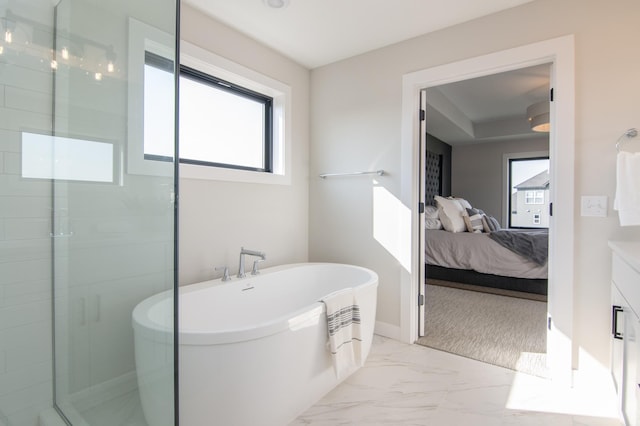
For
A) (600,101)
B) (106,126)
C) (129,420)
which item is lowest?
(129,420)

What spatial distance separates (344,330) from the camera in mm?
1860

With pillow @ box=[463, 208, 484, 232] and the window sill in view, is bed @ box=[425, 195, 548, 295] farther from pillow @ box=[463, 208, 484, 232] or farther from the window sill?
the window sill

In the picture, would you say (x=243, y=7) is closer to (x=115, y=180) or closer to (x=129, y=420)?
(x=115, y=180)

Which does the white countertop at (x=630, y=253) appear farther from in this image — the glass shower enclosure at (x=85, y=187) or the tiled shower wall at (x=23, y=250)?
the tiled shower wall at (x=23, y=250)

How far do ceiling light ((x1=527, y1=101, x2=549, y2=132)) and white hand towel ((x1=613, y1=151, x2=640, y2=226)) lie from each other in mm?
2626

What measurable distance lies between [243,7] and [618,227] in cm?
273

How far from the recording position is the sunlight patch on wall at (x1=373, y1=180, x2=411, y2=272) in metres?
2.66

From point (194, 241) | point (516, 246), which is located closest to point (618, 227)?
point (516, 246)

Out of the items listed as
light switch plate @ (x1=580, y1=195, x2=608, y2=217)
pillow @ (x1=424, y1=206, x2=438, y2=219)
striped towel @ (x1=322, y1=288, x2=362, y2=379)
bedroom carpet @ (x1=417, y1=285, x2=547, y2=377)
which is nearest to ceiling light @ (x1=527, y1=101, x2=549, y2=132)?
pillow @ (x1=424, y1=206, x2=438, y2=219)

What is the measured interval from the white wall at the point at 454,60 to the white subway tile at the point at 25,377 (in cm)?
213

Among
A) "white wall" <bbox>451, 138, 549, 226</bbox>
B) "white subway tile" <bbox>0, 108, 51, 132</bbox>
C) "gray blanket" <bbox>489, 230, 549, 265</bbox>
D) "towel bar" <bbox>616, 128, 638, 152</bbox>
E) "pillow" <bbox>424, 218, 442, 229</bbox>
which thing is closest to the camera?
"white subway tile" <bbox>0, 108, 51, 132</bbox>

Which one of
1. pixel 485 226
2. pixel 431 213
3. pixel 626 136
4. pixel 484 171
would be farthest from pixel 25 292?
pixel 484 171

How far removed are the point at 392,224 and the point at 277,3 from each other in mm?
1824

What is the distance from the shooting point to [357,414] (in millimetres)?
1758
